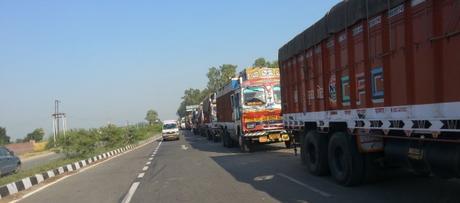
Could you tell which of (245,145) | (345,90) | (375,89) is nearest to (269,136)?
(245,145)

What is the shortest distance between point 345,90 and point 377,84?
162 centimetres

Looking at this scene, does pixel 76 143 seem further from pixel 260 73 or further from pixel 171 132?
pixel 171 132

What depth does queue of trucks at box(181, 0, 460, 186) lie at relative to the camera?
765 cm

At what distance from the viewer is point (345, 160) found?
37.7 ft

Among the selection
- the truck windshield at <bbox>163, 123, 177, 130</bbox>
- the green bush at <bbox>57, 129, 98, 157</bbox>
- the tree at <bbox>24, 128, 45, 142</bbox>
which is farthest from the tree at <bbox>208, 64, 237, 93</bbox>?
the green bush at <bbox>57, 129, 98, 157</bbox>

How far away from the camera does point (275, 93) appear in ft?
78.4

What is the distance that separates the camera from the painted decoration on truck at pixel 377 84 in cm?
949

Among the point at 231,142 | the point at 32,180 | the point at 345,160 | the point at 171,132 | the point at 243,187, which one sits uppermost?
the point at 171,132

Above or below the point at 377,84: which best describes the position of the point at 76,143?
below

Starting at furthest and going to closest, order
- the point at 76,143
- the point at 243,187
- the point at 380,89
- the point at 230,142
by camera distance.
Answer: the point at 76,143 < the point at 230,142 < the point at 243,187 < the point at 380,89

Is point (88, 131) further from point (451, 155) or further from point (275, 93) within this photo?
point (451, 155)

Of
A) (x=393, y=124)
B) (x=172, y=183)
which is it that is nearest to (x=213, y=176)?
(x=172, y=183)

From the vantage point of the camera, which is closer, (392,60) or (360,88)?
(392,60)

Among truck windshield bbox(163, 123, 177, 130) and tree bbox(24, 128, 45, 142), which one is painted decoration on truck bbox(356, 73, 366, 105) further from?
tree bbox(24, 128, 45, 142)
